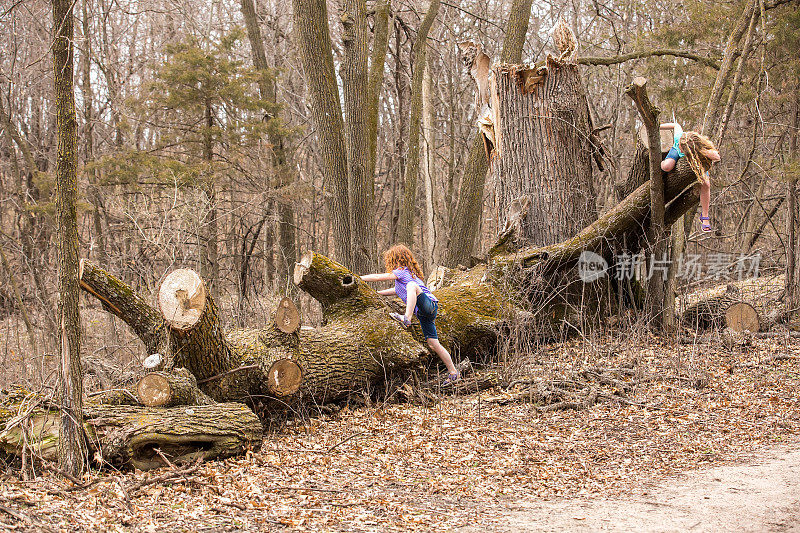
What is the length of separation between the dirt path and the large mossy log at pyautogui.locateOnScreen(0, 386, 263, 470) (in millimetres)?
2409

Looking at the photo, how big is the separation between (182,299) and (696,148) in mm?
6267

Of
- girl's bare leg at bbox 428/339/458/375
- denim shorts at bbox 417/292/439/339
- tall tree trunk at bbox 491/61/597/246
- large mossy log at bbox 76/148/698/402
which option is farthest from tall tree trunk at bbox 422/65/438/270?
girl's bare leg at bbox 428/339/458/375

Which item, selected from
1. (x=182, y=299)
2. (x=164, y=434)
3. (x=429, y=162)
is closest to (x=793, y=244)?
(x=429, y=162)

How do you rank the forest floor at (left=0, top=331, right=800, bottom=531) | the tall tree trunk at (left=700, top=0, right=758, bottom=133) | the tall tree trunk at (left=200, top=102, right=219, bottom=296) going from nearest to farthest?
1. the forest floor at (left=0, top=331, right=800, bottom=531)
2. the tall tree trunk at (left=700, top=0, right=758, bottom=133)
3. the tall tree trunk at (left=200, top=102, right=219, bottom=296)

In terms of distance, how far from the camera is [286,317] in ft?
21.3

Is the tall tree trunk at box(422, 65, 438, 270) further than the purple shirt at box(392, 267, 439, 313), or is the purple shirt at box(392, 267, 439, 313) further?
→ the tall tree trunk at box(422, 65, 438, 270)

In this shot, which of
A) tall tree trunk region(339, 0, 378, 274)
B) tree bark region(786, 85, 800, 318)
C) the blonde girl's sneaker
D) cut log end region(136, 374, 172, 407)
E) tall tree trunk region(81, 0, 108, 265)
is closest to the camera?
cut log end region(136, 374, 172, 407)

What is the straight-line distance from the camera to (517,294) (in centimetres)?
852

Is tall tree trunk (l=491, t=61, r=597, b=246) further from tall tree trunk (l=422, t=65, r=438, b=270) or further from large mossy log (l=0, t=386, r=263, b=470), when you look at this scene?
large mossy log (l=0, t=386, r=263, b=470)

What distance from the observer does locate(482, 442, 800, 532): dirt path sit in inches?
145

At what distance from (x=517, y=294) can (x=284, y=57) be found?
1221cm

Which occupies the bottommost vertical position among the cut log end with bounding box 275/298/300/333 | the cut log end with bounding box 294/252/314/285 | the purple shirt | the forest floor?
the forest floor

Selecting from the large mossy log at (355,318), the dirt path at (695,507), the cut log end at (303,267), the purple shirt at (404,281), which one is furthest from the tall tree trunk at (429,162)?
the dirt path at (695,507)

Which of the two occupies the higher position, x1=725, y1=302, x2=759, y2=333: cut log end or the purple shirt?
the purple shirt
